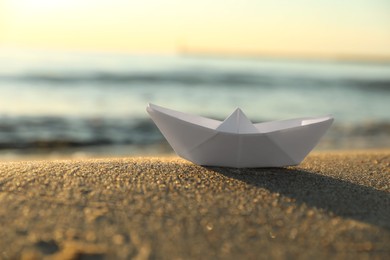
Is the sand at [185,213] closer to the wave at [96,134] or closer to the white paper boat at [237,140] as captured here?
the white paper boat at [237,140]

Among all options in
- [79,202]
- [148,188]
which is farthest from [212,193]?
[79,202]

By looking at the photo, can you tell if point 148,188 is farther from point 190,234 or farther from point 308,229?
point 308,229

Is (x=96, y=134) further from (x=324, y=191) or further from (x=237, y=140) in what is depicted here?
(x=324, y=191)

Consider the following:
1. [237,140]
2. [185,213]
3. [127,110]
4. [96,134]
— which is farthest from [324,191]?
[127,110]

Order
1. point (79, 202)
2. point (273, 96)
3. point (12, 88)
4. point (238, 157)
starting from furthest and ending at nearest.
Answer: point (273, 96) < point (12, 88) < point (238, 157) < point (79, 202)

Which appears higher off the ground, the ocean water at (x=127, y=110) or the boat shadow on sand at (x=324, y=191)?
the ocean water at (x=127, y=110)

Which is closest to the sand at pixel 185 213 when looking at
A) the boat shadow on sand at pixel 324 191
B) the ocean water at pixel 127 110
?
the boat shadow on sand at pixel 324 191
